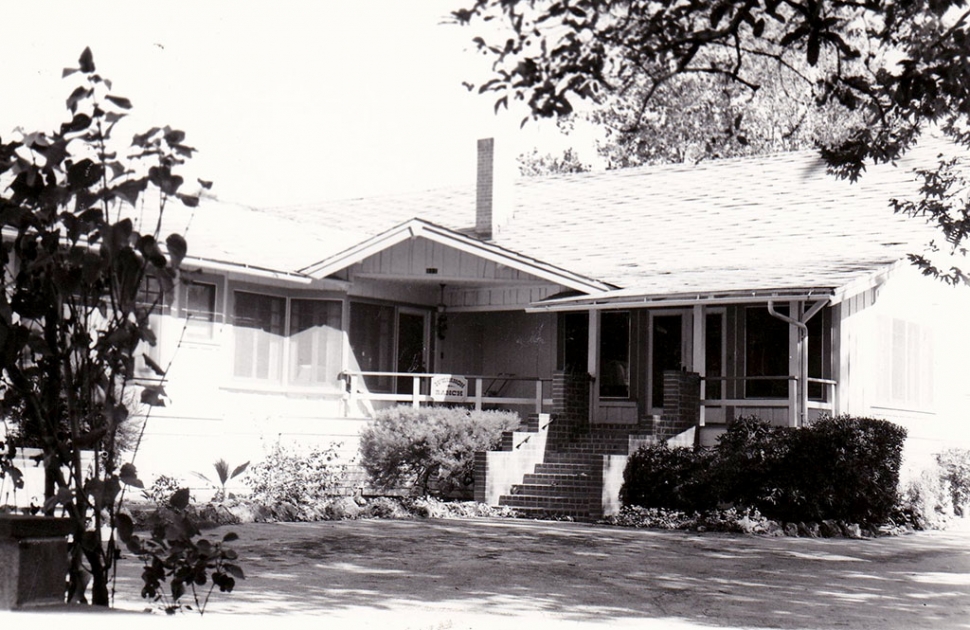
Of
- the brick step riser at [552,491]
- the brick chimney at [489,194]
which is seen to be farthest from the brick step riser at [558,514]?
the brick chimney at [489,194]

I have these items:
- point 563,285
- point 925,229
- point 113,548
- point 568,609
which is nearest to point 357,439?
point 563,285

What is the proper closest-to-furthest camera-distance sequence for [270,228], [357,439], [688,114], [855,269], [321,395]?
[855,269]
[357,439]
[321,395]
[270,228]
[688,114]

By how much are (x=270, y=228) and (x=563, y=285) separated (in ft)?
23.7

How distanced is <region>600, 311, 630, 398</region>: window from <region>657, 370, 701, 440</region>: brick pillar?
93.5 inches

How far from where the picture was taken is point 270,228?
25.8 metres

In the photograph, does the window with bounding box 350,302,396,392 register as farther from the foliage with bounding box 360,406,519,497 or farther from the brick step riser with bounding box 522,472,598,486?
the brick step riser with bounding box 522,472,598,486

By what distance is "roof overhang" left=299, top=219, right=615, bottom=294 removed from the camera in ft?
72.2

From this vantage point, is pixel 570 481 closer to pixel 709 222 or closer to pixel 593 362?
pixel 593 362

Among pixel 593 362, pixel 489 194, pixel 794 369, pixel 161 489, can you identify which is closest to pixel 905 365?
pixel 794 369

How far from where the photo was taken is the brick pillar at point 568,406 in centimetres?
2147

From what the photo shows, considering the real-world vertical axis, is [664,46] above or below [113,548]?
above

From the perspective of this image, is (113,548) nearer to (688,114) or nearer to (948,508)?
(948,508)

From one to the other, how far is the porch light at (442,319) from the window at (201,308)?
4.87m

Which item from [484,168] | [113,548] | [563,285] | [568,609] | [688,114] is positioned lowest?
[568,609]
